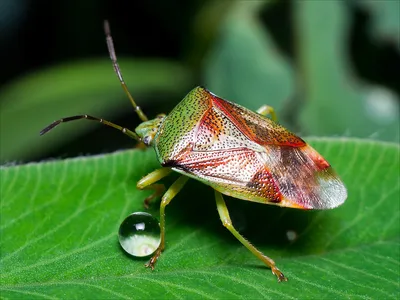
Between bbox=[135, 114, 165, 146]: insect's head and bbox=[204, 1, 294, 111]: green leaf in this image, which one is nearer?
bbox=[135, 114, 165, 146]: insect's head

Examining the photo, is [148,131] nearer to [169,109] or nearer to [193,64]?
[169,109]

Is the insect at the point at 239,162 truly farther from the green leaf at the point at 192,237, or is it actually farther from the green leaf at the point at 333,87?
the green leaf at the point at 333,87

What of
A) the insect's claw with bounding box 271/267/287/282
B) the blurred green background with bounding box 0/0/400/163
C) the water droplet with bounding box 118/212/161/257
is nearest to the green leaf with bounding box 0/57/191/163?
the blurred green background with bounding box 0/0/400/163

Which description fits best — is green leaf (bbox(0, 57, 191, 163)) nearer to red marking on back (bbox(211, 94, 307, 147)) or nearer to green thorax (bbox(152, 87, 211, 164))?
green thorax (bbox(152, 87, 211, 164))

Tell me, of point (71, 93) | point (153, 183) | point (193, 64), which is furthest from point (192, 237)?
point (193, 64)

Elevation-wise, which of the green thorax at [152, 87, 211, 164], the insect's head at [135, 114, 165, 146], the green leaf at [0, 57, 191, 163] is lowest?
the green leaf at [0, 57, 191, 163]

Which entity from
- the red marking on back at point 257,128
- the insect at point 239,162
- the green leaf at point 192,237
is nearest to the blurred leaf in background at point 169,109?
the green leaf at point 192,237

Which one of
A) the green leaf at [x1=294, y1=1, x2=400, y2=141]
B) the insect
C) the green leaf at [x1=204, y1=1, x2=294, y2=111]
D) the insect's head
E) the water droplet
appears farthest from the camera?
the green leaf at [x1=204, y1=1, x2=294, y2=111]

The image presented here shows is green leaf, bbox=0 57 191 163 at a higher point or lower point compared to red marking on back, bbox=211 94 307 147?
lower
